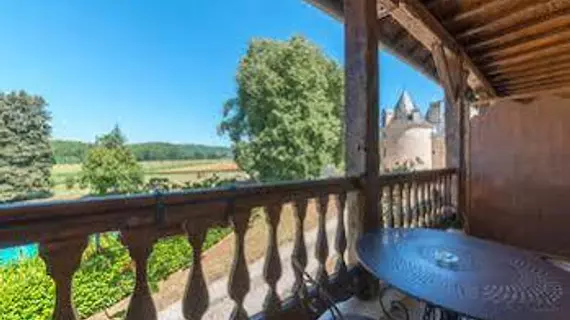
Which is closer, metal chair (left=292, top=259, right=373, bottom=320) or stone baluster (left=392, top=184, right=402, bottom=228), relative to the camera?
metal chair (left=292, top=259, right=373, bottom=320)

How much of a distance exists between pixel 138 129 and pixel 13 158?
861cm

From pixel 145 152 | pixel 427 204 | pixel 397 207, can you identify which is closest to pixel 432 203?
pixel 427 204

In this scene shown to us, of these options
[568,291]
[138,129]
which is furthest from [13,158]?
[568,291]

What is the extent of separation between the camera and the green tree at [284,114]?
60.6 feet

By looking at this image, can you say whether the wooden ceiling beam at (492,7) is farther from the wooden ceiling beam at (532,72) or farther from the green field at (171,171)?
the green field at (171,171)

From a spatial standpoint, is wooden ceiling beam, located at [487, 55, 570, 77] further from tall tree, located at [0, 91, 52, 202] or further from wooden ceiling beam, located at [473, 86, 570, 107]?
tall tree, located at [0, 91, 52, 202]

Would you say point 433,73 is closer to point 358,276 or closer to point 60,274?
point 358,276

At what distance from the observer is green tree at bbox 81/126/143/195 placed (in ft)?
52.9

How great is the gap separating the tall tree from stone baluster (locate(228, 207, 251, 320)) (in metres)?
15.6

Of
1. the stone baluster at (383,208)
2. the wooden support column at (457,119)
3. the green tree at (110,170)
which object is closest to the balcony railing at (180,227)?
the stone baluster at (383,208)

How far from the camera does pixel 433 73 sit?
4.47 m

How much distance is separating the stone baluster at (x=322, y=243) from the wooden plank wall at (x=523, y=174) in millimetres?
2431

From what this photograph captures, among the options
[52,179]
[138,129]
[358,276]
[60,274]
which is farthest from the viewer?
[138,129]

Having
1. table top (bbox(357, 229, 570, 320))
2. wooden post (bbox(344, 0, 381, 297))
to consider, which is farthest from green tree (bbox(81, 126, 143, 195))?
table top (bbox(357, 229, 570, 320))
